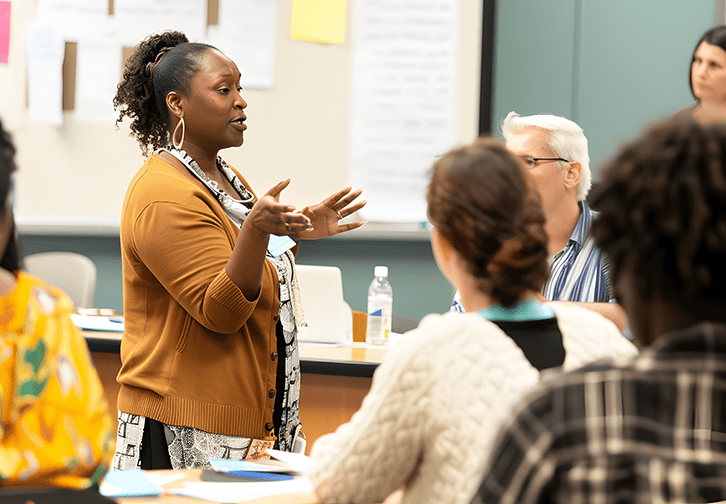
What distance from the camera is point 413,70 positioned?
3.48 metres

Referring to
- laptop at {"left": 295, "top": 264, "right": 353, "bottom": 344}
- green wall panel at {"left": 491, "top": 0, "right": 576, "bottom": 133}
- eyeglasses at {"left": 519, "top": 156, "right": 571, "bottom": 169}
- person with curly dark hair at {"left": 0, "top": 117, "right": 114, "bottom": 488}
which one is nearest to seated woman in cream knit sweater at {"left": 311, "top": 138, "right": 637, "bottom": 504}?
person with curly dark hair at {"left": 0, "top": 117, "right": 114, "bottom": 488}

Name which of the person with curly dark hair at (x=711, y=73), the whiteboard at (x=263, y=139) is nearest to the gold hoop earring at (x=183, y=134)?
the person with curly dark hair at (x=711, y=73)

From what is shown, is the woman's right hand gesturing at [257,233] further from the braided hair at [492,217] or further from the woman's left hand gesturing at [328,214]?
the braided hair at [492,217]

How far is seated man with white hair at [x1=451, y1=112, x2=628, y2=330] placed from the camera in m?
1.83

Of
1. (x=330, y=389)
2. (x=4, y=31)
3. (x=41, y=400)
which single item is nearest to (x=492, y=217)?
(x=41, y=400)

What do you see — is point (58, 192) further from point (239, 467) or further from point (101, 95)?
point (239, 467)

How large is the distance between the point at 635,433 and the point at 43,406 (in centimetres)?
59

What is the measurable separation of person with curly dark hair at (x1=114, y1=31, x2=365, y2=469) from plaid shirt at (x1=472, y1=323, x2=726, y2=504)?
0.96 meters

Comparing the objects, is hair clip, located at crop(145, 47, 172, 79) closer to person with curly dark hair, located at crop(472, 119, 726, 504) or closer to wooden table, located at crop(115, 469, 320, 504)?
wooden table, located at crop(115, 469, 320, 504)

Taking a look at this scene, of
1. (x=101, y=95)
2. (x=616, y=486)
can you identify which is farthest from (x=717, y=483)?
(x=101, y=95)

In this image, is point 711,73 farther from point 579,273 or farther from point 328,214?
point 328,214

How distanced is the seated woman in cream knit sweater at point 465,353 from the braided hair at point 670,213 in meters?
0.32

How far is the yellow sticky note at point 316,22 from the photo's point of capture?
11.5 feet

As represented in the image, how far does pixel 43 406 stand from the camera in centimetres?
79
